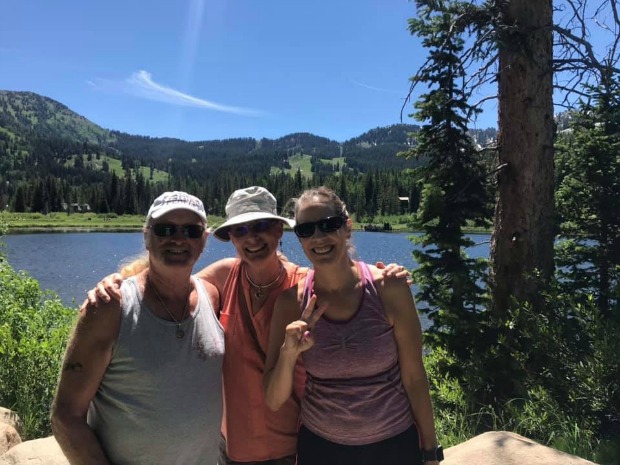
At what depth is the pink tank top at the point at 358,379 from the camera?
213 cm

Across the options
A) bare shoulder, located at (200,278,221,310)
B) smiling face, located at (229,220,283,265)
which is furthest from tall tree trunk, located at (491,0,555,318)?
bare shoulder, located at (200,278,221,310)

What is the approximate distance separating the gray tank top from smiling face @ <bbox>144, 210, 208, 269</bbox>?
0.17 metres

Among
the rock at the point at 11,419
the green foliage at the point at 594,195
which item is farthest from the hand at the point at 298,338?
the green foliage at the point at 594,195

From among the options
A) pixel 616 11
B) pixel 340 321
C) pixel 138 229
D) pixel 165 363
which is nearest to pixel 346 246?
pixel 340 321

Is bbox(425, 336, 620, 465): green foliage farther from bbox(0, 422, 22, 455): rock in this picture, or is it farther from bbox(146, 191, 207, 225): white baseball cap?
bbox(0, 422, 22, 455): rock

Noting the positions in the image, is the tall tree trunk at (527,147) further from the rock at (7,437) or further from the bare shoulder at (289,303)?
the rock at (7,437)

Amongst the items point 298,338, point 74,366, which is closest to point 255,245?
point 298,338

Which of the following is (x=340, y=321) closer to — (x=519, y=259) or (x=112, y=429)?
(x=112, y=429)

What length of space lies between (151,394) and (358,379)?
3.04 feet

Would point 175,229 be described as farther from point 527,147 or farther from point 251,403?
point 527,147

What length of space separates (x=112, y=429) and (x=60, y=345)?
11.7 ft

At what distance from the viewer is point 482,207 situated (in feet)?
26.0

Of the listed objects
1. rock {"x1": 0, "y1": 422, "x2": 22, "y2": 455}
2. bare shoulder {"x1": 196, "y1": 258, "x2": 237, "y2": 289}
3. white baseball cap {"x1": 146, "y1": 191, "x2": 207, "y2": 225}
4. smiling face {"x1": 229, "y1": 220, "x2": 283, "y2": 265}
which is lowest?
rock {"x1": 0, "y1": 422, "x2": 22, "y2": 455}

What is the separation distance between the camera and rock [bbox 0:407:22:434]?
4.20 metres
